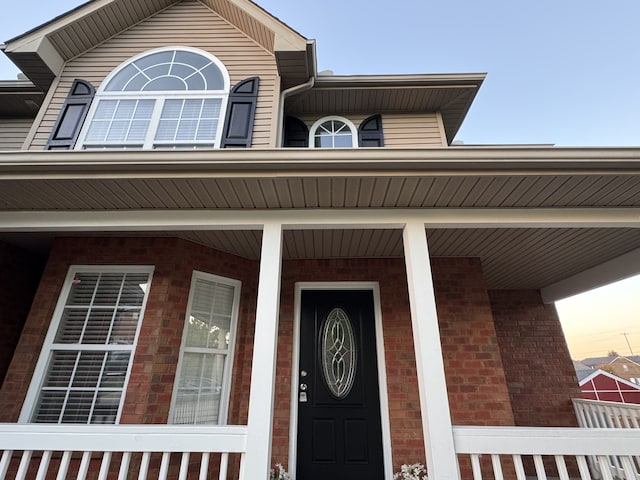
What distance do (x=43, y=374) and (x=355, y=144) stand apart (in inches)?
170

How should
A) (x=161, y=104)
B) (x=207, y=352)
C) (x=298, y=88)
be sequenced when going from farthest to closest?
(x=298, y=88)
(x=161, y=104)
(x=207, y=352)

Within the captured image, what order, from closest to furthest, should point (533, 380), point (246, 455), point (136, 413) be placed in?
point (246, 455)
point (136, 413)
point (533, 380)

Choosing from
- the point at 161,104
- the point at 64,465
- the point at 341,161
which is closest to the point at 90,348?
the point at 64,465

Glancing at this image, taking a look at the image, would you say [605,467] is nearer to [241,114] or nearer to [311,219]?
[311,219]

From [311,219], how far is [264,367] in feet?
3.76

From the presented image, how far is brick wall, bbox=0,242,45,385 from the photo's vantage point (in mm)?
3559

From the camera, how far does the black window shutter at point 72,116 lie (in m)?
3.50

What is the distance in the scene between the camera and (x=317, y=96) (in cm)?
420

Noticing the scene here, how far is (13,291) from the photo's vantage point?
372 centimetres

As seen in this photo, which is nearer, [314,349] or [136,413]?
[136,413]

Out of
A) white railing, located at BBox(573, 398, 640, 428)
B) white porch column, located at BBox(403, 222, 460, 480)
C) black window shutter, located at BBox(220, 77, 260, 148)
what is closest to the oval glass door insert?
white porch column, located at BBox(403, 222, 460, 480)

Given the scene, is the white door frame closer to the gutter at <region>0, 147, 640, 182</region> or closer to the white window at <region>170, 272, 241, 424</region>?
the white window at <region>170, 272, 241, 424</region>

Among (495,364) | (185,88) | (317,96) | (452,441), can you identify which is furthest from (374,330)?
(185,88)

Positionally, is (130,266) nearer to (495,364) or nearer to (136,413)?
(136,413)
